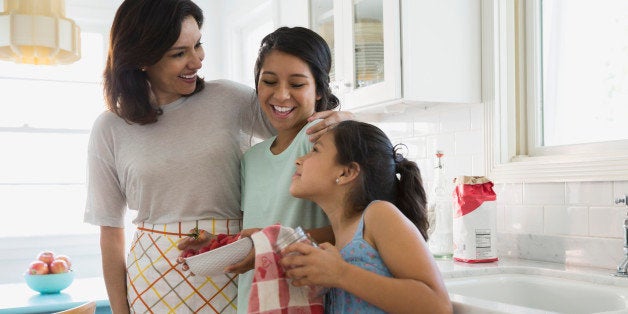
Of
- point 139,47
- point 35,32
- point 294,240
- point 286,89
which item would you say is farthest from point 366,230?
point 35,32

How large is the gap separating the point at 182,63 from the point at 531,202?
4.11 feet

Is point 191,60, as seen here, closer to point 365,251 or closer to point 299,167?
point 299,167

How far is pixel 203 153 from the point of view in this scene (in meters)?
1.59

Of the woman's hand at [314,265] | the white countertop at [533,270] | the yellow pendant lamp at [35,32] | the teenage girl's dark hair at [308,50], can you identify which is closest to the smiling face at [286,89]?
the teenage girl's dark hair at [308,50]

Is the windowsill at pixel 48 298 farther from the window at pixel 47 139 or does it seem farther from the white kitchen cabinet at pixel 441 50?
the white kitchen cabinet at pixel 441 50

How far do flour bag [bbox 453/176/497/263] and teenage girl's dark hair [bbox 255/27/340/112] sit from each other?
2.24 ft

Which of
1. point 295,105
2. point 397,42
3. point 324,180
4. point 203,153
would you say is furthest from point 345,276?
point 397,42

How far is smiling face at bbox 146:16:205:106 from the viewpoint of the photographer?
1579mm

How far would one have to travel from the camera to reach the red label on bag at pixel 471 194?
201 cm

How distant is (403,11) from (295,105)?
0.99m

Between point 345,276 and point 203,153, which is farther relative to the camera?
point 203,153

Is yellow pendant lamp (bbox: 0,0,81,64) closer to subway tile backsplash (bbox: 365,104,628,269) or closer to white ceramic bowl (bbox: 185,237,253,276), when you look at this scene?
subway tile backsplash (bbox: 365,104,628,269)

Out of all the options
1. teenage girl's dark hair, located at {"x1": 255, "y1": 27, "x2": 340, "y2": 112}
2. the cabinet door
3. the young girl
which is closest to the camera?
the young girl

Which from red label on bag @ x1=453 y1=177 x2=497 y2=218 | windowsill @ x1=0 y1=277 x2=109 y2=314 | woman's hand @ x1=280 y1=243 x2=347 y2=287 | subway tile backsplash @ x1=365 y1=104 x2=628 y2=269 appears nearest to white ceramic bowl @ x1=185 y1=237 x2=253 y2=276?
woman's hand @ x1=280 y1=243 x2=347 y2=287
